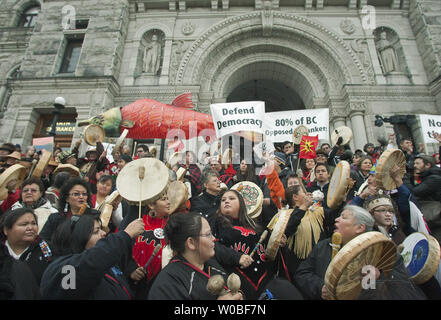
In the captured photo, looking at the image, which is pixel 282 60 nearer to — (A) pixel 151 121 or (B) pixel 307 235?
(A) pixel 151 121

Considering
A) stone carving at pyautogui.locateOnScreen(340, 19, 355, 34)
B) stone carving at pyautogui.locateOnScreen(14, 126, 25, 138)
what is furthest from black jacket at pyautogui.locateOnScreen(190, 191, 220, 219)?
stone carving at pyautogui.locateOnScreen(340, 19, 355, 34)

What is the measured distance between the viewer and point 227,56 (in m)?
13.9

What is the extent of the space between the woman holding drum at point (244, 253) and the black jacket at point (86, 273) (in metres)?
1.14

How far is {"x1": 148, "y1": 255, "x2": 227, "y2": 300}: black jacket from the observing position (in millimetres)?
1887

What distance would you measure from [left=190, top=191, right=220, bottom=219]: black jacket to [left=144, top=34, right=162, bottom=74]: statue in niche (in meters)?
10.9

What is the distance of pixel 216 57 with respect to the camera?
1384cm

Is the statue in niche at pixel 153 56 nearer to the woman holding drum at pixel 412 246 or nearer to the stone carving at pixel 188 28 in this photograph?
the stone carving at pixel 188 28

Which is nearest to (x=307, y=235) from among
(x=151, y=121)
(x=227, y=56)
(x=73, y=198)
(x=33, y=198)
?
(x=73, y=198)

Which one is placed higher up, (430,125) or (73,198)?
(430,125)

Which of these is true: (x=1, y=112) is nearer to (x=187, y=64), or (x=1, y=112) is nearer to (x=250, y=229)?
(x=187, y=64)

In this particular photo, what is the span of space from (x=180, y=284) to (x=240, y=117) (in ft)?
18.4

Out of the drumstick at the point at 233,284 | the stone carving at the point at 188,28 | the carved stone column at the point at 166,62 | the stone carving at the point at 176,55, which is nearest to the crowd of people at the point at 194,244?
the drumstick at the point at 233,284

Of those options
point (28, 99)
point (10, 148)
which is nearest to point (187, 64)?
point (28, 99)
